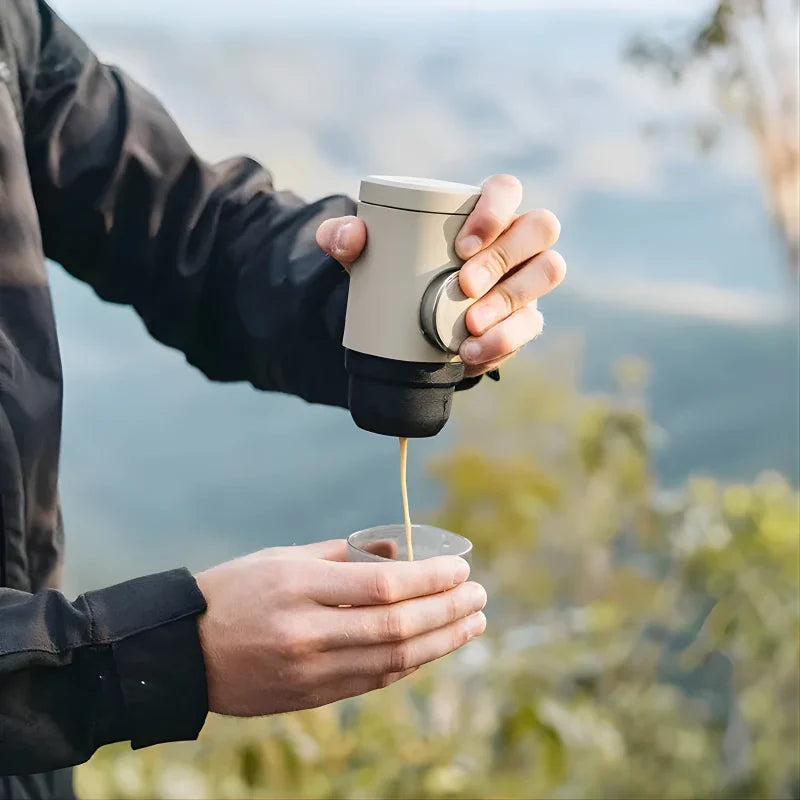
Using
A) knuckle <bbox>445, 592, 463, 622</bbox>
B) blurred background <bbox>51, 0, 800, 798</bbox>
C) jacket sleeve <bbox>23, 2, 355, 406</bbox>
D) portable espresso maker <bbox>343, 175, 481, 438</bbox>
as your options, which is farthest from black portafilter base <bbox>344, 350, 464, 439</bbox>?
blurred background <bbox>51, 0, 800, 798</bbox>

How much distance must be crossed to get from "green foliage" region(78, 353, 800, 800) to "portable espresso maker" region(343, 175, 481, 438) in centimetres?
120

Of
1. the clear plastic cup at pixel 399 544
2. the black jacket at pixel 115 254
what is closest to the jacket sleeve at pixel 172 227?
the black jacket at pixel 115 254

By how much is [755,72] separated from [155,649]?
1.51 meters

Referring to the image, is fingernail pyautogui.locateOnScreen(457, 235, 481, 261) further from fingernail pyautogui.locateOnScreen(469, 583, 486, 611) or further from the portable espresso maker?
fingernail pyautogui.locateOnScreen(469, 583, 486, 611)

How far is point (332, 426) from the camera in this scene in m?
1.89

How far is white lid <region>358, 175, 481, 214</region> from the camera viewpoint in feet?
2.17

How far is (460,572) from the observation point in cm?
68

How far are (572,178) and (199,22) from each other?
0.66m

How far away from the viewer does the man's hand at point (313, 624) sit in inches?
25.7

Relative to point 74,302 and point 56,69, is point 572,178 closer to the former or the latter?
point 74,302

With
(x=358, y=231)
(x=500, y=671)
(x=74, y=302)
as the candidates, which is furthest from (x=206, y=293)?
(x=500, y=671)

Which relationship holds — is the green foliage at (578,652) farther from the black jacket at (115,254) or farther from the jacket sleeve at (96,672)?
the jacket sleeve at (96,672)

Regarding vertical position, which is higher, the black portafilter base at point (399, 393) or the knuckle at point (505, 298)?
the knuckle at point (505, 298)

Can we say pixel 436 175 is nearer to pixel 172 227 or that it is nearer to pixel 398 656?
pixel 172 227
